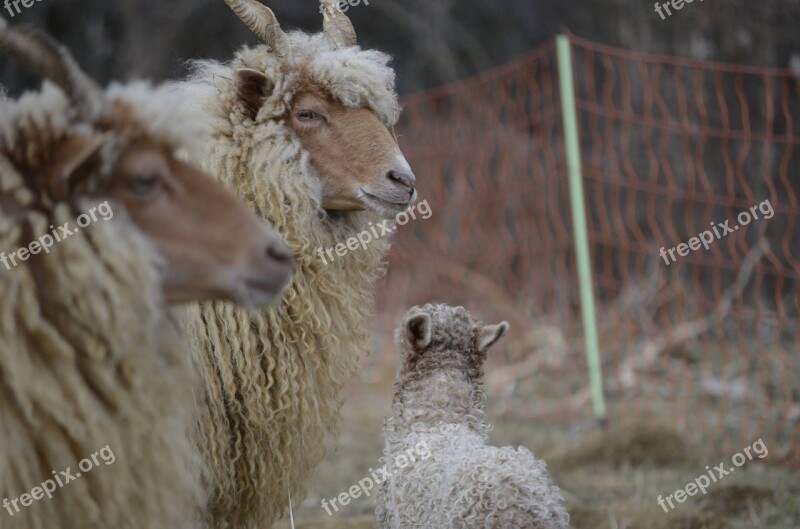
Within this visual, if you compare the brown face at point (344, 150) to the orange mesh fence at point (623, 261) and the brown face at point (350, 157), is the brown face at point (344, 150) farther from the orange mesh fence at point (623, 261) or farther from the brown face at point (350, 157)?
the orange mesh fence at point (623, 261)

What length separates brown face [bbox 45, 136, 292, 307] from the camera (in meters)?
2.54

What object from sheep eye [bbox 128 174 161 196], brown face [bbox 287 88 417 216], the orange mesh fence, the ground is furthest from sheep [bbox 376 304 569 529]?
the orange mesh fence

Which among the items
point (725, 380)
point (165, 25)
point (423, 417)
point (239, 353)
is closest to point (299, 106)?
point (239, 353)

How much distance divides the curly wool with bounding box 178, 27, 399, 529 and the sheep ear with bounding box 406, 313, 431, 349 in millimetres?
251

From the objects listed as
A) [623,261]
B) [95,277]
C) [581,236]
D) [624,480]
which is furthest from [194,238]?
[623,261]

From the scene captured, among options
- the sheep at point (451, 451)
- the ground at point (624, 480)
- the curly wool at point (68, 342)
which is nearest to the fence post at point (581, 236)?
the ground at point (624, 480)

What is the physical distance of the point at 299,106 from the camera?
3.88 meters

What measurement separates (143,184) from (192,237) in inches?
7.3

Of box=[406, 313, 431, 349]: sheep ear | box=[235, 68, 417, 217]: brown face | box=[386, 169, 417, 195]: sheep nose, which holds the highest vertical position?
box=[235, 68, 417, 217]: brown face

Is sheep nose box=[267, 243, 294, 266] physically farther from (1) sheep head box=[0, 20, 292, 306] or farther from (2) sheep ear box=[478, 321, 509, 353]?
(2) sheep ear box=[478, 321, 509, 353]

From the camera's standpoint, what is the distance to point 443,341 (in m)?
3.88

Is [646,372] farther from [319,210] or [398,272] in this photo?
[319,210]

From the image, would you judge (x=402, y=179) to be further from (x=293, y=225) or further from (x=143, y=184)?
(x=143, y=184)

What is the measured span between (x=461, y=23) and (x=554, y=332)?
11.0 meters
